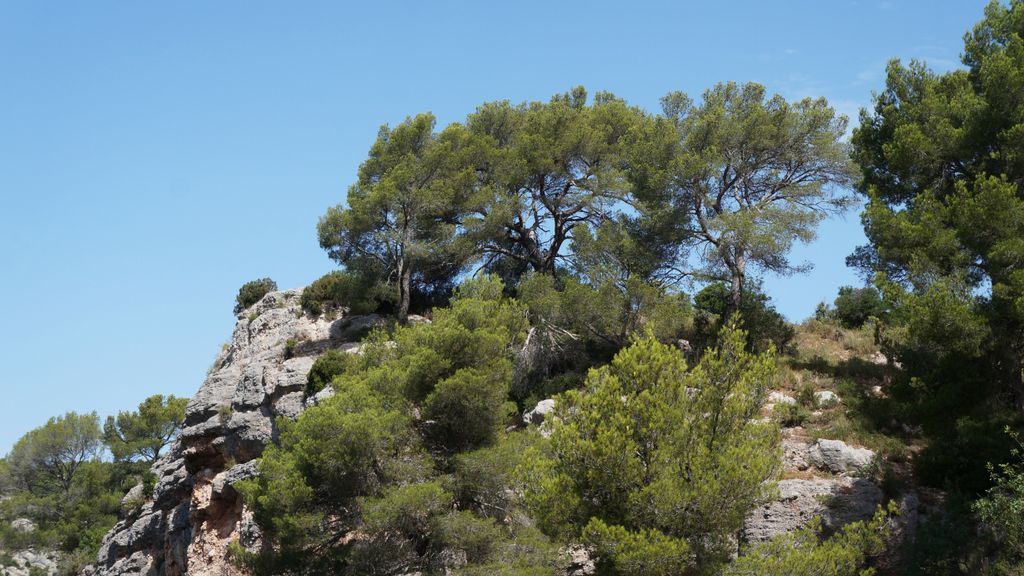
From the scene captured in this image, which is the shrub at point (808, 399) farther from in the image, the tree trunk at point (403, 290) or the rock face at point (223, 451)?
the rock face at point (223, 451)

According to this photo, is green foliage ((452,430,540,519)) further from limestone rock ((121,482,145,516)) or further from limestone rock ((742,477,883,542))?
limestone rock ((121,482,145,516))

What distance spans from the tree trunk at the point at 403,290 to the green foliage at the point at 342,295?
585 millimetres

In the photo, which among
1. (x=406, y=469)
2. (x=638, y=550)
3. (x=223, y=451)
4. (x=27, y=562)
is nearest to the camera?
(x=638, y=550)

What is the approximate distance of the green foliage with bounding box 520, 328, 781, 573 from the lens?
41.5 feet

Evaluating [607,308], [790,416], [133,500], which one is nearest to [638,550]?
[790,416]

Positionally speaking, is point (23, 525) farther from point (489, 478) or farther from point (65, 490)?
point (489, 478)

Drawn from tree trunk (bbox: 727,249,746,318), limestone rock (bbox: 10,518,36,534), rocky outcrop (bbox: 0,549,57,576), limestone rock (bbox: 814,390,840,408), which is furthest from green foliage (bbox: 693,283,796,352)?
limestone rock (bbox: 10,518,36,534)

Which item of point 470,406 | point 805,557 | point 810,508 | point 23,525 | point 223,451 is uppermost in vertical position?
point 23,525

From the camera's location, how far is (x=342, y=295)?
95.9 feet

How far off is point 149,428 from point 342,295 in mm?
21988

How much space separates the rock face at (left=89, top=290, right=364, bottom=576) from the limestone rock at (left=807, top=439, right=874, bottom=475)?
44.4ft

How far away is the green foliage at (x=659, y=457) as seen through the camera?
12641mm

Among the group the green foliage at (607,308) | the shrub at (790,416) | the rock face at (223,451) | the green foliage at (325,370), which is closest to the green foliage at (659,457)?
the shrub at (790,416)

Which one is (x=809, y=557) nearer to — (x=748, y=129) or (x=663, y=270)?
(x=663, y=270)
